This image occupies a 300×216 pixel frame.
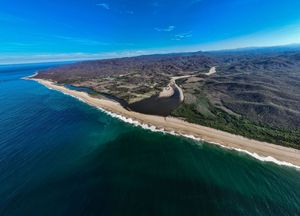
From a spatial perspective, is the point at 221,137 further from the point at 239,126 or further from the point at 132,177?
the point at 132,177

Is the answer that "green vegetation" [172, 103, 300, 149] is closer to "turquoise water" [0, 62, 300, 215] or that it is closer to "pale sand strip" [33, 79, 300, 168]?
"pale sand strip" [33, 79, 300, 168]

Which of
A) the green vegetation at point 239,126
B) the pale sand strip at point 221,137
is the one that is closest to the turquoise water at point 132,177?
the pale sand strip at point 221,137

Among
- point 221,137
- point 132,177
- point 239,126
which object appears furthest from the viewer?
point 239,126

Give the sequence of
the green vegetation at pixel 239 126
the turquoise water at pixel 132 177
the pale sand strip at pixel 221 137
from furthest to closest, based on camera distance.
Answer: the green vegetation at pixel 239 126 < the pale sand strip at pixel 221 137 < the turquoise water at pixel 132 177

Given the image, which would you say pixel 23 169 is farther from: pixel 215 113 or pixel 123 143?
pixel 215 113

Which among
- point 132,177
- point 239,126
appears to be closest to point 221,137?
point 239,126

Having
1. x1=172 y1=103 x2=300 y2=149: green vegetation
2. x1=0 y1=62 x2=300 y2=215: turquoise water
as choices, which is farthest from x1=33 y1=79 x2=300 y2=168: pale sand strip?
x1=0 y1=62 x2=300 y2=215: turquoise water

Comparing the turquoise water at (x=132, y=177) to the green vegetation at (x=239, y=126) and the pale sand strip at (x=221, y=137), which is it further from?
the green vegetation at (x=239, y=126)

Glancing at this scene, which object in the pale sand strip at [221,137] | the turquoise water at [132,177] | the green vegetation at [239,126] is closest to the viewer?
the turquoise water at [132,177]

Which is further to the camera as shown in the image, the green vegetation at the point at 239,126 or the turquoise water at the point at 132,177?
the green vegetation at the point at 239,126
